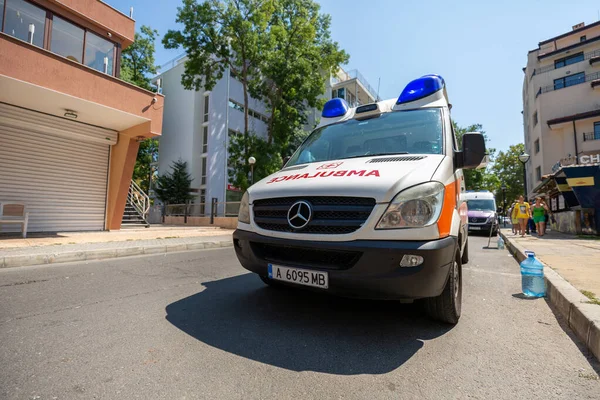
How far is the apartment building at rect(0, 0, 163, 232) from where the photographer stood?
8.87 metres

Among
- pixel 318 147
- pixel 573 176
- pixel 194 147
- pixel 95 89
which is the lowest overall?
pixel 318 147

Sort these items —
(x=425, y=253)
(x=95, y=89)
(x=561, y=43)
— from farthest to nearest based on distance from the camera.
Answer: (x=561, y=43)
(x=95, y=89)
(x=425, y=253)

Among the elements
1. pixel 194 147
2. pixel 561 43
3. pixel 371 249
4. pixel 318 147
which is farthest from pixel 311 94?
pixel 561 43

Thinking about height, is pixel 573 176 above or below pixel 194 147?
below

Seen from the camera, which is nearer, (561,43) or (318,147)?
(318,147)

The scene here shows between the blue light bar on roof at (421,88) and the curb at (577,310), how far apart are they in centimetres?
260

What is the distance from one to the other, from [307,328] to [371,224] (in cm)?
105

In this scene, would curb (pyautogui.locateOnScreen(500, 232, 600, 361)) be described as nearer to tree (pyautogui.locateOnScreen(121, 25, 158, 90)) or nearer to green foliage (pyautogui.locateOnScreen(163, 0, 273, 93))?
green foliage (pyautogui.locateOnScreen(163, 0, 273, 93))

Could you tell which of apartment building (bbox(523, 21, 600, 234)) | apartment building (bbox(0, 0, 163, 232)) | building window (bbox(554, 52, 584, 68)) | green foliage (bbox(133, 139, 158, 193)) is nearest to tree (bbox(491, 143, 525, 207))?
apartment building (bbox(523, 21, 600, 234))

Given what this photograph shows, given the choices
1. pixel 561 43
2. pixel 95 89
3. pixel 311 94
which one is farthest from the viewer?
pixel 561 43

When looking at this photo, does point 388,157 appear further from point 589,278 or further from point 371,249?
point 589,278

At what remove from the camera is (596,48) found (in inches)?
1115

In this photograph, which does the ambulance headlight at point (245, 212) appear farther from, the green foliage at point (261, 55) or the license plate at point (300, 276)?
the green foliage at point (261, 55)

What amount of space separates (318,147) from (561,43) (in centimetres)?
4349
